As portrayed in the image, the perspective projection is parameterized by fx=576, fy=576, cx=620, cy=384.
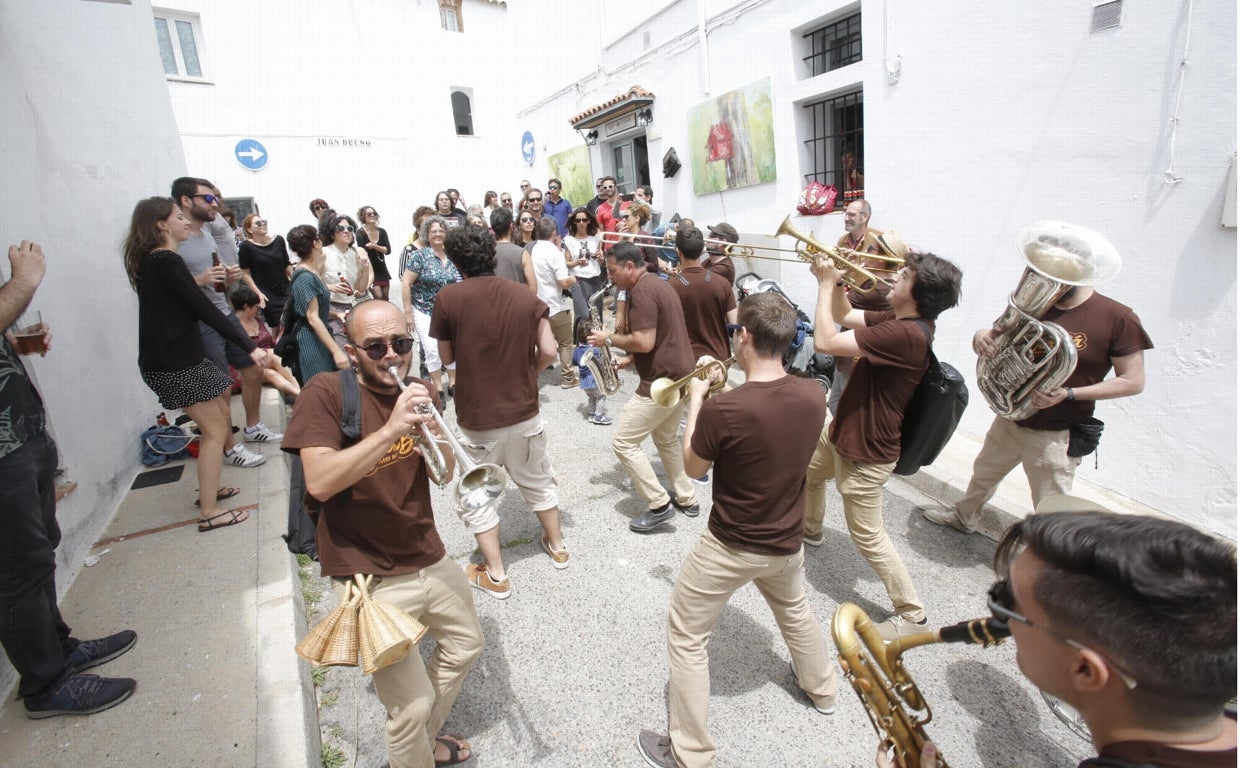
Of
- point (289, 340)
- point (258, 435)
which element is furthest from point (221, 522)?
point (258, 435)

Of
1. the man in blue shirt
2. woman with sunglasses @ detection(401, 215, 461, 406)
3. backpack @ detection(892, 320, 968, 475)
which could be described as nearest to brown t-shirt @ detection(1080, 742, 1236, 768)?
backpack @ detection(892, 320, 968, 475)

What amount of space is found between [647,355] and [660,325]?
8.7 inches

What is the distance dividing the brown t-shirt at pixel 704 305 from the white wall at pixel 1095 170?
265cm

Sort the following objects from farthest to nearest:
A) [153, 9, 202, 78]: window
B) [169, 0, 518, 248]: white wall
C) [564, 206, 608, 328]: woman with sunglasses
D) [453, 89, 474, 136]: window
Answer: [453, 89, 474, 136]: window, [169, 0, 518, 248]: white wall, [153, 9, 202, 78]: window, [564, 206, 608, 328]: woman with sunglasses

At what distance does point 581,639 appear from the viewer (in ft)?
9.74

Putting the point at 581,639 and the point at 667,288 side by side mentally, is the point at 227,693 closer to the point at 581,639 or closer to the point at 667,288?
the point at 581,639

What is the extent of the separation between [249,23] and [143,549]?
14255 mm

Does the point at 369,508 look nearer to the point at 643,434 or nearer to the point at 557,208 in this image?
the point at 643,434

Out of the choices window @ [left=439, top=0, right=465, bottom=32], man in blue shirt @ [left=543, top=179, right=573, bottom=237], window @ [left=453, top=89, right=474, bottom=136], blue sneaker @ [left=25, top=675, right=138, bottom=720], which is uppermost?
window @ [left=439, top=0, right=465, bottom=32]

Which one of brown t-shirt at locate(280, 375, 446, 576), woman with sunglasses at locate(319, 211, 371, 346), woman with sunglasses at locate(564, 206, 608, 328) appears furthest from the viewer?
woman with sunglasses at locate(564, 206, 608, 328)

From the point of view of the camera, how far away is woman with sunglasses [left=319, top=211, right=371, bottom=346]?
525 centimetres

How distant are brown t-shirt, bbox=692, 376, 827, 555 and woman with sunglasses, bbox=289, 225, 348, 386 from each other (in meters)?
3.14

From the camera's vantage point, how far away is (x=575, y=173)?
12773mm

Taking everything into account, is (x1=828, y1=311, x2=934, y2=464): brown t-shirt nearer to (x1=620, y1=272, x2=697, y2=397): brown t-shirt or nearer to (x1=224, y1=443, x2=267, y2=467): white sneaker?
(x1=620, y1=272, x2=697, y2=397): brown t-shirt
